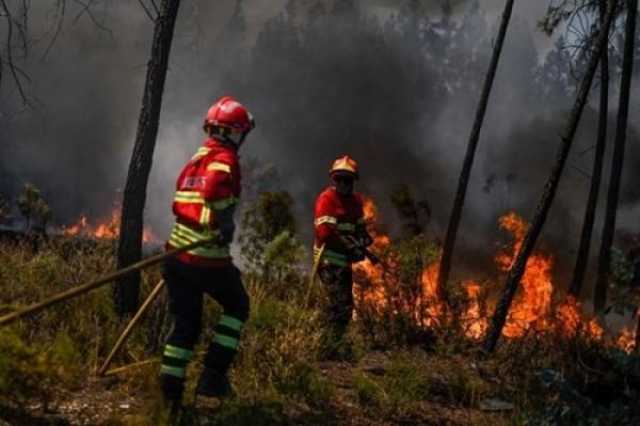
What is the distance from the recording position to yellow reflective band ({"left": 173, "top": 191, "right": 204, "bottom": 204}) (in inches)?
161

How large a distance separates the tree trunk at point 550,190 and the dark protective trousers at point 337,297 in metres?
1.88

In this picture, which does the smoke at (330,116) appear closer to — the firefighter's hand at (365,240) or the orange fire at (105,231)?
the orange fire at (105,231)

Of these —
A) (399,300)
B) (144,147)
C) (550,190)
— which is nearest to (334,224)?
(399,300)

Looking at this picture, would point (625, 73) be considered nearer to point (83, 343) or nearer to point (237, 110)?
point (237, 110)

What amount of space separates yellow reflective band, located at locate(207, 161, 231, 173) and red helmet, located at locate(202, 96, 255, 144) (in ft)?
0.96

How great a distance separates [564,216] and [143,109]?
36325mm

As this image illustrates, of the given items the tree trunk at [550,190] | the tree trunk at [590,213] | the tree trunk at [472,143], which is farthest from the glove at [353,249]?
the tree trunk at [590,213]

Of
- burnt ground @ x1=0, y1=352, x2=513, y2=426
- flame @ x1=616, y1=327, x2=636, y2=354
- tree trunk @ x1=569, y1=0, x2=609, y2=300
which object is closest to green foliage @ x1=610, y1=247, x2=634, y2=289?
flame @ x1=616, y1=327, x2=636, y2=354

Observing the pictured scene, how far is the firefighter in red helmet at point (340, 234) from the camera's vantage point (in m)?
6.91

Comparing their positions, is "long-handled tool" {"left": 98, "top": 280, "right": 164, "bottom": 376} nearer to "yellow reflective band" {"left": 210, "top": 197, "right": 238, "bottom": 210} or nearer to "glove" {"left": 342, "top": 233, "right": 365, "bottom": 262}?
"yellow reflective band" {"left": 210, "top": 197, "right": 238, "bottom": 210}

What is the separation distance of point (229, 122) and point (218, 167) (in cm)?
40

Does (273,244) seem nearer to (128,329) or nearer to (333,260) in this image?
(333,260)

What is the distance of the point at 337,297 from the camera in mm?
6766

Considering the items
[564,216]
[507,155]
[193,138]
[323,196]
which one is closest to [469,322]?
[323,196]
